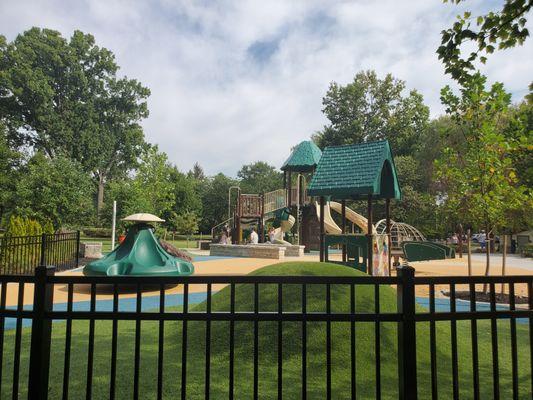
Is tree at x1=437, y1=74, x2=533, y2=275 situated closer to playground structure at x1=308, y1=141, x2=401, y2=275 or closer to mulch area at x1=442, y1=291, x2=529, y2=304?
mulch area at x1=442, y1=291, x2=529, y2=304

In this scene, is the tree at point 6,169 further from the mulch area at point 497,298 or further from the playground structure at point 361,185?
the mulch area at point 497,298

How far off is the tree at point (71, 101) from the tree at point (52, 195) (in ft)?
86.1

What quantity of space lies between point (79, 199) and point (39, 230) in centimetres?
545

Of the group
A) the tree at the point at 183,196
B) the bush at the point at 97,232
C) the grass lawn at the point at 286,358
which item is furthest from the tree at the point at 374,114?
the grass lawn at the point at 286,358

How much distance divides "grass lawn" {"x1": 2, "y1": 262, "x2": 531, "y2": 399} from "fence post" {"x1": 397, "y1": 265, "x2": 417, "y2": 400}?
1098mm

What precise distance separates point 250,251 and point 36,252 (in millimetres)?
11243

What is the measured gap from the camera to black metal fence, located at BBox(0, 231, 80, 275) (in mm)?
12366

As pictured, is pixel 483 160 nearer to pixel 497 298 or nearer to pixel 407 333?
pixel 497 298

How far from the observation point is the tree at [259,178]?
247 feet

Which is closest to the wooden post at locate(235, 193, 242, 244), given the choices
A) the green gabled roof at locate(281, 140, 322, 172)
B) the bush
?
the green gabled roof at locate(281, 140, 322, 172)

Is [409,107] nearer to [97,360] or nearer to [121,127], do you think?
[121,127]

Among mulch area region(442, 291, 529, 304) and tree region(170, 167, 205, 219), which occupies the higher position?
tree region(170, 167, 205, 219)

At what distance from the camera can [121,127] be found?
159 feet

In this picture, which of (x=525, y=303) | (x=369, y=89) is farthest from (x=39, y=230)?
(x=369, y=89)
